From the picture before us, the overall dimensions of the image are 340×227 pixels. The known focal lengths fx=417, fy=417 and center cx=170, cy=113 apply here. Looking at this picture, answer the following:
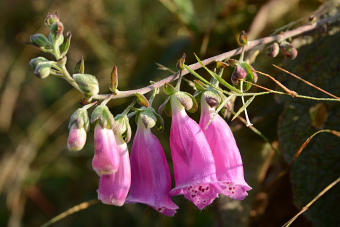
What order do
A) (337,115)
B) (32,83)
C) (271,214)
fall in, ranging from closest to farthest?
(337,115)
(271,214)
(32,83)

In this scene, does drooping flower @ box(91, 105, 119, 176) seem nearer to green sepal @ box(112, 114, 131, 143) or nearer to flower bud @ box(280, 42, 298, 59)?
green sepal @ box(112, 114, 131, 143)

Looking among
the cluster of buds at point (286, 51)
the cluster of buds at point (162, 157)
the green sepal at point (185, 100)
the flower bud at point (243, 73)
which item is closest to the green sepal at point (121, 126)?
the cluster of buds at point (162, 157)

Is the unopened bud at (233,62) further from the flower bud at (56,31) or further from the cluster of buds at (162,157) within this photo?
the flower bud at (56,31)

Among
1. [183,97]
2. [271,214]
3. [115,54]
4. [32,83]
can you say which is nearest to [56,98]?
[32,83]

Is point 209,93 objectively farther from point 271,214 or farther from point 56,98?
point 56,98

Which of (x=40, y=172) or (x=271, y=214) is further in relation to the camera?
(x=40, y=172)

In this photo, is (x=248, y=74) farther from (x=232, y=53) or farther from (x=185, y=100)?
(x=185, y=100)

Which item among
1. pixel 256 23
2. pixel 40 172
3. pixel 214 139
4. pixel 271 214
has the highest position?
pixel 256 23
